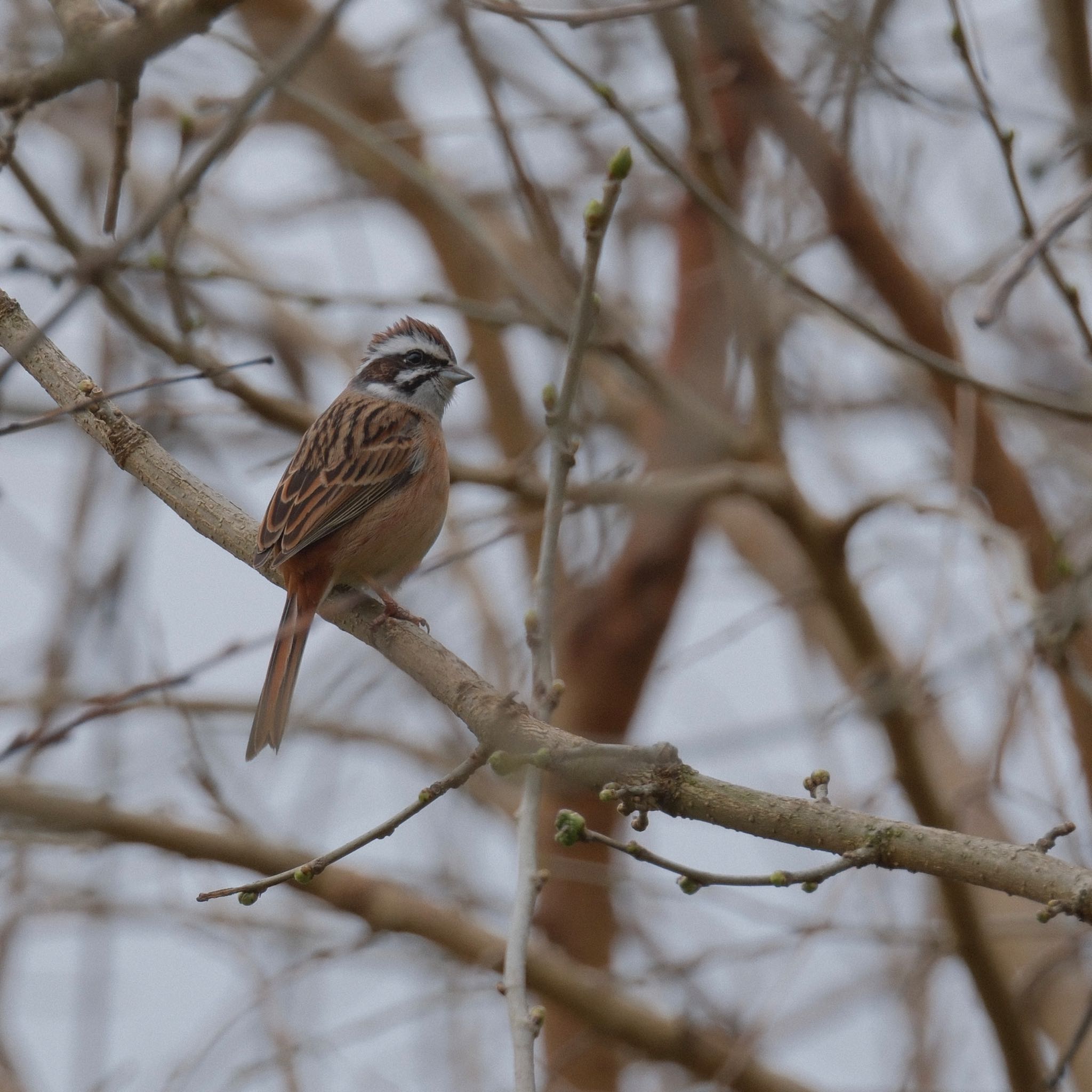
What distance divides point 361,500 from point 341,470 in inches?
7.5

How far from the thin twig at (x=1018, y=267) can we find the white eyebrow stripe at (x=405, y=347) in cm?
341

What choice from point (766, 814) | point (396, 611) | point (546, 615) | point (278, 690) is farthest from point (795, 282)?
point (766, 814)

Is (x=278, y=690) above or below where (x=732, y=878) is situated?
above

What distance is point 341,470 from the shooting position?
518cm

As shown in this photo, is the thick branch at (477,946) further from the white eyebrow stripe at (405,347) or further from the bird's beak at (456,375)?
the white eyebrow stripe at (405,347)

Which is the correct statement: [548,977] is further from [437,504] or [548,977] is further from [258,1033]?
[437,504]

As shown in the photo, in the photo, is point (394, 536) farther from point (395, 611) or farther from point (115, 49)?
point (115, 49)

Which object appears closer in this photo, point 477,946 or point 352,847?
point 352,847

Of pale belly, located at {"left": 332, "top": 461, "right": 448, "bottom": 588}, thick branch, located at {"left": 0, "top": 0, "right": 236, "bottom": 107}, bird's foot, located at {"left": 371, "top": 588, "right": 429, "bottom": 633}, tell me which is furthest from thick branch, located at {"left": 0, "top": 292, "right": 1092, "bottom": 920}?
pale belly, located at {"left": 332, "top": 461, "right": 448, "bottom": 588}

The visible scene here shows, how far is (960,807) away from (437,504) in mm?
2809

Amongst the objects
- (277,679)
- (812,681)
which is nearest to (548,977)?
(277,679)

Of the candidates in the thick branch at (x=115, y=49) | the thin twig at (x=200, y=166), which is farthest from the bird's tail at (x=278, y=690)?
the thin twig at (x=200, y=166)

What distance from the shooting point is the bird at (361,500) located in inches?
176

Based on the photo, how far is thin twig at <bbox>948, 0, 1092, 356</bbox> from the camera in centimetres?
397
